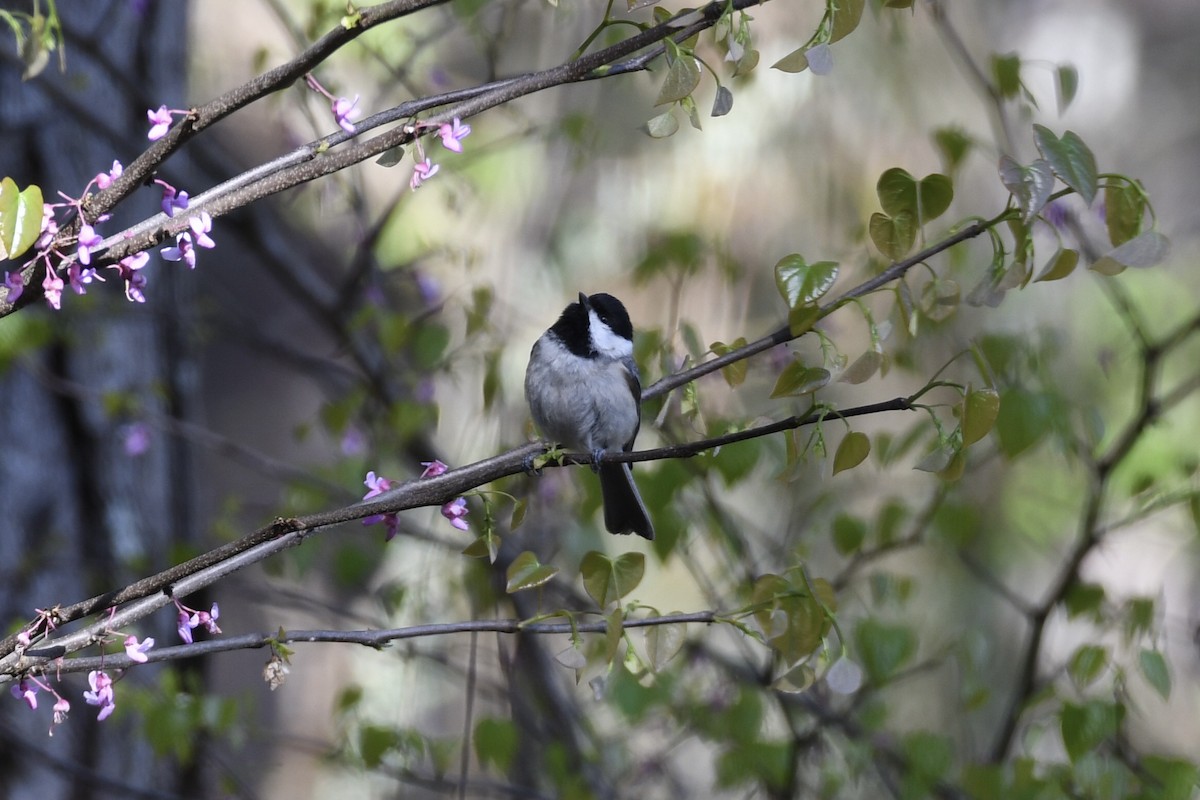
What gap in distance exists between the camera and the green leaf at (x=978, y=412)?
138 cm

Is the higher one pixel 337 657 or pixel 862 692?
pixel 337 657

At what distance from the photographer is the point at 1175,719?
293 inches

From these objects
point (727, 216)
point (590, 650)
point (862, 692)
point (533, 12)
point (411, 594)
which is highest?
point (533, 12)

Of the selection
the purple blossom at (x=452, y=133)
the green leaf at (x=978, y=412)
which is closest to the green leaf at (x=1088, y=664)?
A: the green leaf at (x=978, y=412)

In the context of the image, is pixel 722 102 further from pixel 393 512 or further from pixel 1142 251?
pixel 393 512

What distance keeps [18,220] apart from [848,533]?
7.07ft

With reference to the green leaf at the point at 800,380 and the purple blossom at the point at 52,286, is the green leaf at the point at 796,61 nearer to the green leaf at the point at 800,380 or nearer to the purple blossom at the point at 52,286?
the green leaf at the point at 800,380

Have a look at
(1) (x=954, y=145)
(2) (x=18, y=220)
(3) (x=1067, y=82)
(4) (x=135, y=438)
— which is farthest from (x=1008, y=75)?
(4) (x=135, y=438)

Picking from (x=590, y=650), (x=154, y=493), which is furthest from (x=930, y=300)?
(x=154, y=493)

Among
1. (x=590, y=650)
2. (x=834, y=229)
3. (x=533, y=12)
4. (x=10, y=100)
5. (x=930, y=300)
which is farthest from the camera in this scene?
(x=533, y=12)

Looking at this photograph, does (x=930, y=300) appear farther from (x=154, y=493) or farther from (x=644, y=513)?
(x=154, y=493)

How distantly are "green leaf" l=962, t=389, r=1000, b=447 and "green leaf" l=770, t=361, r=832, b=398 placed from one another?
188 mm

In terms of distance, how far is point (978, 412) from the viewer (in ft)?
4.54

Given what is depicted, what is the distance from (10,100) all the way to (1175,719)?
753 cm
